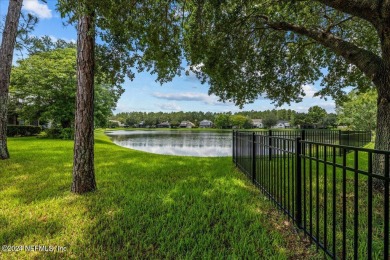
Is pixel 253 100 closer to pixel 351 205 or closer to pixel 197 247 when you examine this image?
pixel 351 205

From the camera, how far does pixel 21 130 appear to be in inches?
883

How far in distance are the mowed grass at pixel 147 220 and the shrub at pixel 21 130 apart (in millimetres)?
21126

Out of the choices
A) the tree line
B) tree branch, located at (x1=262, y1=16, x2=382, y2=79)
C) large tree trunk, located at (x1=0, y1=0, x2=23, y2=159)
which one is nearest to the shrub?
large tree trunk, located at (x1=0, y1=0, x2=23, y2=159)

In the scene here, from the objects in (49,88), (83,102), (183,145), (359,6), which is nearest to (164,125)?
(49,88)

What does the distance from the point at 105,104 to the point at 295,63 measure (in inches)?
738

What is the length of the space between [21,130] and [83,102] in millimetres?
24374

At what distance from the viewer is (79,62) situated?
14.2 feet

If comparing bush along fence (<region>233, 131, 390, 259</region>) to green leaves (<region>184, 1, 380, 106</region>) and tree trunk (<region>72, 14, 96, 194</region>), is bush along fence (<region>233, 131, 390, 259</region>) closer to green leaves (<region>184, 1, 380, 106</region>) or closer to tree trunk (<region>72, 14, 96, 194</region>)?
green leaves (<region>184, 1, 380, 106</region>)

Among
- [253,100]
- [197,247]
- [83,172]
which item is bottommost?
[197,247]

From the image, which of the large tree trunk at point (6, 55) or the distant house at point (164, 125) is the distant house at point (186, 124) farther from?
the large tree trunk at point (6, 55)

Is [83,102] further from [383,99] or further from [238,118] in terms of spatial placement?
[238,118]

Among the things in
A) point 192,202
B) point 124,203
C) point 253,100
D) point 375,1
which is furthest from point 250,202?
point 253,100

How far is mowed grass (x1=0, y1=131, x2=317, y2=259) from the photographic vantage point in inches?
99.7

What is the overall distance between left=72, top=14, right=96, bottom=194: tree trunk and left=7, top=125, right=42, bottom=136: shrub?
23.5 m
